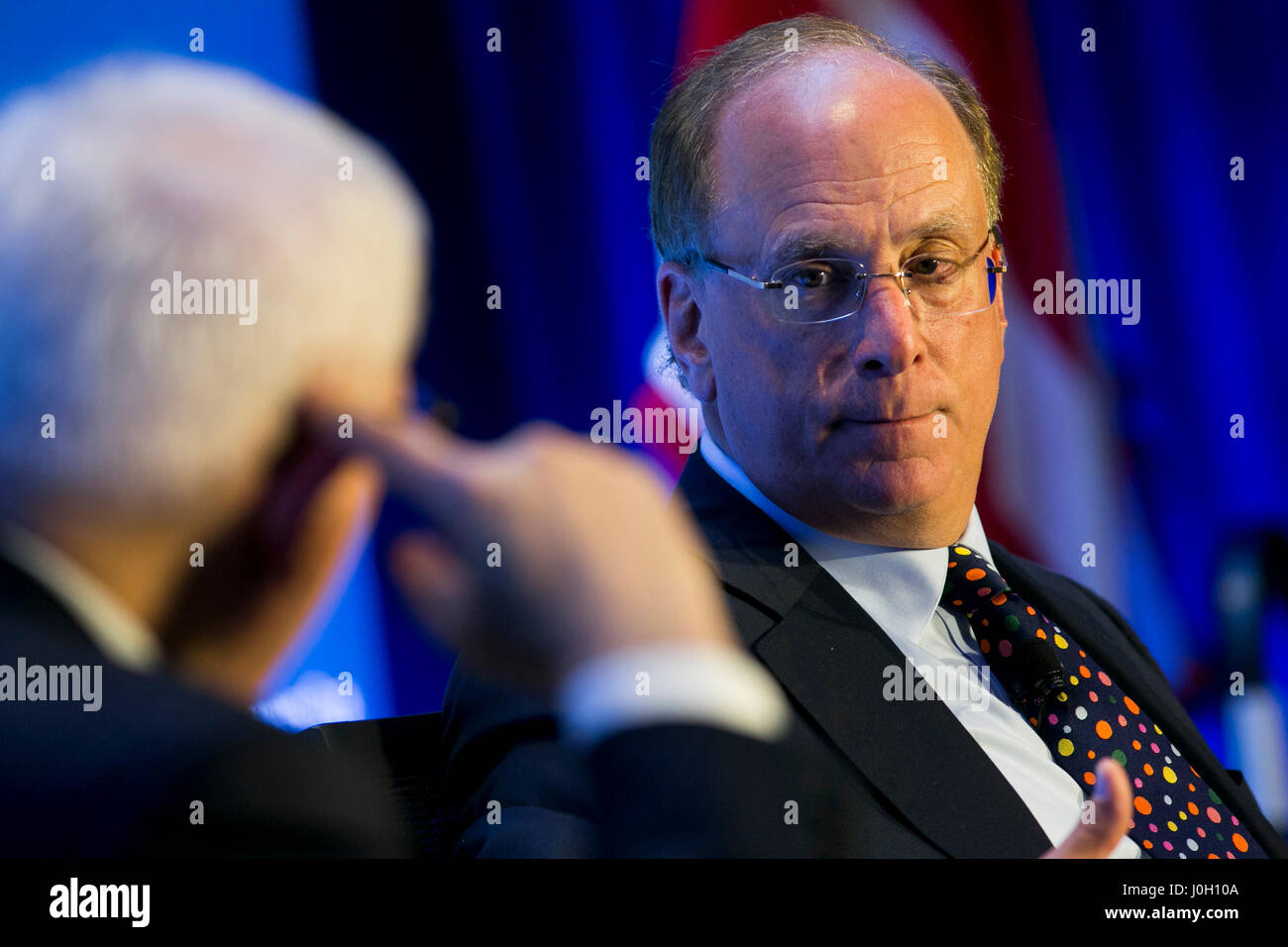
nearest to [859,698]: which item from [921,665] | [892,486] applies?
[921,665]

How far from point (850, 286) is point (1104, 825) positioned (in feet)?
2.70

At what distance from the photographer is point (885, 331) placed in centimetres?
174

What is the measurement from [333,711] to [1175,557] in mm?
1359

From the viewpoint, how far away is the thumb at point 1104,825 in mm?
1587

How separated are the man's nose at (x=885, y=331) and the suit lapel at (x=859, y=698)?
284mm

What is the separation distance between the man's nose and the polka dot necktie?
0.34 metres

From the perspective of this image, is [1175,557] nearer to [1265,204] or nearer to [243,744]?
[1265,204]

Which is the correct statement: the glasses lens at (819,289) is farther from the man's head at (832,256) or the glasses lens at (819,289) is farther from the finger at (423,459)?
the finger at (423,459)

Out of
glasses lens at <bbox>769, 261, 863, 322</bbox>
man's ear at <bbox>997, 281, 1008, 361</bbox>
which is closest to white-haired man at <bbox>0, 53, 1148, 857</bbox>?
glasses lens at <bbox>769, 261, 863, 322</bbox>

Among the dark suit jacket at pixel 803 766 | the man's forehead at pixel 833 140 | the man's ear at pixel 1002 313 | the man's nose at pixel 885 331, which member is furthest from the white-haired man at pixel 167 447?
the man's ear at pixel 1002 313

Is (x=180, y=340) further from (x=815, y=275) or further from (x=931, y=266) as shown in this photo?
(x=931, y=266)

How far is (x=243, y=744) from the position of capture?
4.32 feet
